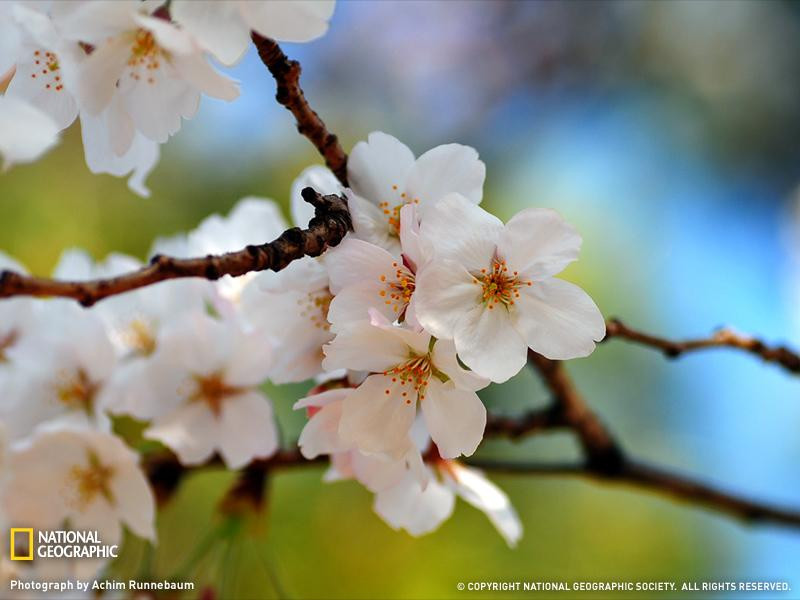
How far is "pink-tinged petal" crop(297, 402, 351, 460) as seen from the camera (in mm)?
639

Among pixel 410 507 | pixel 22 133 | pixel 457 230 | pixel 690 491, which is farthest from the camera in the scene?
pixel 690 491

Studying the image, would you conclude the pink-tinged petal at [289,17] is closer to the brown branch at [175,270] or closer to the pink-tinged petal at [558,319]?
the brown branch at [175,270]

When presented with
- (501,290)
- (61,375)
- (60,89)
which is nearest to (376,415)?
(501,290)

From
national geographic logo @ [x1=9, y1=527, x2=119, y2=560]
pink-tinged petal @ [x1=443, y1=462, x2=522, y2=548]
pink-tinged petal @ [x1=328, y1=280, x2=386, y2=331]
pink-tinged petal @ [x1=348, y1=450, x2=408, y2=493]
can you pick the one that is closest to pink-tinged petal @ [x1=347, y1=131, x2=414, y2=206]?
pink-tinged petal @ [x1=328, y1=280, x2=386, y2=331]

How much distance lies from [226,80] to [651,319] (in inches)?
85.6

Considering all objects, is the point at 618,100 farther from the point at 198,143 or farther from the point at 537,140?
the point at 198,143

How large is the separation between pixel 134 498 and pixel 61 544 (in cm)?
12

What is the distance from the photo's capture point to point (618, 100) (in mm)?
3037

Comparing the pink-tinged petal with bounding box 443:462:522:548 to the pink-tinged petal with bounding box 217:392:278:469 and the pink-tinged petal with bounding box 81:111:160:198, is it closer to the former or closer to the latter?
the pink-tinged petal with bounding box 217:392:278:469

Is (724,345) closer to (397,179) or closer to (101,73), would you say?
(397,179)

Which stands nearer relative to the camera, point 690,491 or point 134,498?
point 134,498

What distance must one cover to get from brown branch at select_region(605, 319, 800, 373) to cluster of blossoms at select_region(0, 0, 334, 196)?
0.39 metres

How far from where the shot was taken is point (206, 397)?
2.90ft

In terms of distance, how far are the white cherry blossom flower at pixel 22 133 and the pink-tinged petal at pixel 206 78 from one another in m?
0.10
